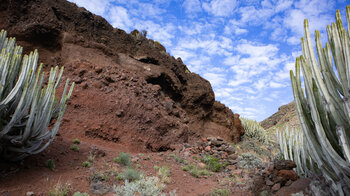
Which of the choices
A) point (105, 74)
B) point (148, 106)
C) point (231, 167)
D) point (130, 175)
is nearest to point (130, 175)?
point (130, 175)

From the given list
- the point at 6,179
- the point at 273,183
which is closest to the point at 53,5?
the point at 6,179

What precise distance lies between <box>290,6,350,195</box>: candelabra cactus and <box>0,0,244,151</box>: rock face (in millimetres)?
6736

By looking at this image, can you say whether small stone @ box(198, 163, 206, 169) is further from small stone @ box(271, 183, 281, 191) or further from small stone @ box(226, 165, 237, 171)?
small stone @ box(271, 183, 281, 191)

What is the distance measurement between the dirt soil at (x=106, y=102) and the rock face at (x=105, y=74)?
0.11 ft

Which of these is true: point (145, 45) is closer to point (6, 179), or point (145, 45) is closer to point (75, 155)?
point (75, 155)

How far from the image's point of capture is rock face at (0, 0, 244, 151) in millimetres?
8656

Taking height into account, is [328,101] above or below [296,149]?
above

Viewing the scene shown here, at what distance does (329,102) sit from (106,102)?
7798 mm

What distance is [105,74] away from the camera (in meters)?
9.80

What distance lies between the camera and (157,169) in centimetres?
661

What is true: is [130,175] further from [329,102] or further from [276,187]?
[329,102]

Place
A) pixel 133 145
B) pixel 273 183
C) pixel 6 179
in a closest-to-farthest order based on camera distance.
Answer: pixel 6 179, pixel 273 183, pixel 133 145

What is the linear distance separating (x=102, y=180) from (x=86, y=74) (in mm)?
5814

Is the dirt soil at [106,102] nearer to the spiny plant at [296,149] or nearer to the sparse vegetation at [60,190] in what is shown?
the sparse vegetation at [60,190]
